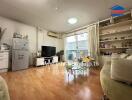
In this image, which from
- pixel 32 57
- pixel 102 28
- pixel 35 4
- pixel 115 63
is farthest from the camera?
pixel 32 57

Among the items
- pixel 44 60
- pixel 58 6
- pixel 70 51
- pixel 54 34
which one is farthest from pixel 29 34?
pixel 70 51

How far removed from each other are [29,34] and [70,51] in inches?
125

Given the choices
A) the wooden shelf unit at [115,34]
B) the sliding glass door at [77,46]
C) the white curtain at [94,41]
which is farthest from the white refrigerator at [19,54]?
the wooden shelf unit at [115,34]

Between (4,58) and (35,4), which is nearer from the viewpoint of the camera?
(35,4)

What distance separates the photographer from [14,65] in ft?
13.3

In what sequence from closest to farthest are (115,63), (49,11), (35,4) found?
(115,63) < (35,4) < (49,11)

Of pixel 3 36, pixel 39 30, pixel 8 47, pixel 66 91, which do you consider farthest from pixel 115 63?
pixel 39 30

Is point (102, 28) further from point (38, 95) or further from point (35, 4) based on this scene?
point (38, 95)

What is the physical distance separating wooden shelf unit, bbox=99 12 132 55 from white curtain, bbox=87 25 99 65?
23 cm

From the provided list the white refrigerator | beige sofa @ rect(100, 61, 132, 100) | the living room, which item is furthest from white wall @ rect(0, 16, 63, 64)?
beige sofa @ rect(100, 61, 132, 100)

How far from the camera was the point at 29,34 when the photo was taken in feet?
17.7

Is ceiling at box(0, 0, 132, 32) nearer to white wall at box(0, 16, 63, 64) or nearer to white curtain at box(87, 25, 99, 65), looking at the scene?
white wall at box(0, 16, 63, 64)

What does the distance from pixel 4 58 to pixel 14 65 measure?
0.51 meters

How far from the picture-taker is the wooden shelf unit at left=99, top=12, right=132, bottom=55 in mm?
3921
